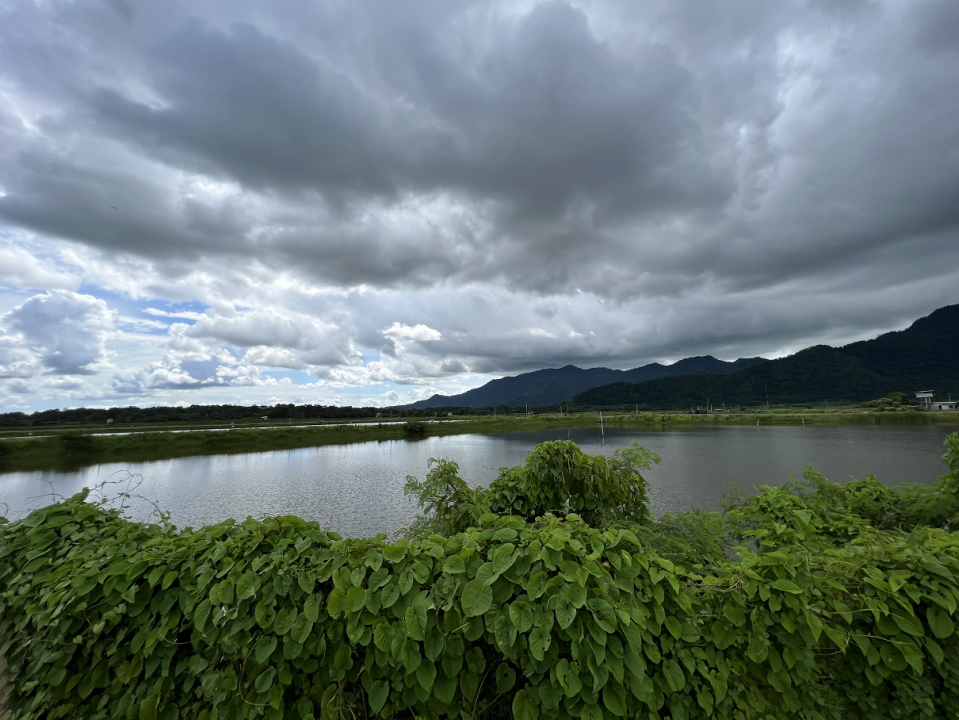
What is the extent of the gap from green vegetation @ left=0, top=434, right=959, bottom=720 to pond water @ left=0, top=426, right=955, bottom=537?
13011mm

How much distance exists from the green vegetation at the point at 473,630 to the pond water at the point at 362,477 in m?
13.0

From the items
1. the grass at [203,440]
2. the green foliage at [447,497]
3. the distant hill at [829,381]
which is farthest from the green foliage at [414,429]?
the distant hill at [829,381]

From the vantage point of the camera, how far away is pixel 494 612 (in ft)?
6.62

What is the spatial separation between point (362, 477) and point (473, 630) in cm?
3041

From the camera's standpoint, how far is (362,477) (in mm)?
30062

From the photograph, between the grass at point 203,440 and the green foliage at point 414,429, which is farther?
the green foliage at point 414,429

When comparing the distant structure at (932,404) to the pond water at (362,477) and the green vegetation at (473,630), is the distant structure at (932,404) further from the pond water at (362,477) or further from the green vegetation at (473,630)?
the green vegetation at (473,630)

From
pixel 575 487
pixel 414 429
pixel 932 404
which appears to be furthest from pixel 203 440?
pixel 932 404

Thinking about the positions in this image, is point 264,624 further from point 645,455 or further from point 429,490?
point 645,455

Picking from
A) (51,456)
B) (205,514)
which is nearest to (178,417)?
(51,456)

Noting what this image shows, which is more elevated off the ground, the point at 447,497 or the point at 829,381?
the point at 829,381

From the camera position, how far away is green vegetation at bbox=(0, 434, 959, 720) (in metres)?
1.98

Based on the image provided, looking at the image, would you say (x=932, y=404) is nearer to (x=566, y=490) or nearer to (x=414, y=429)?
(x=414, y=429)

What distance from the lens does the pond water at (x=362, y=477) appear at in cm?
1950
